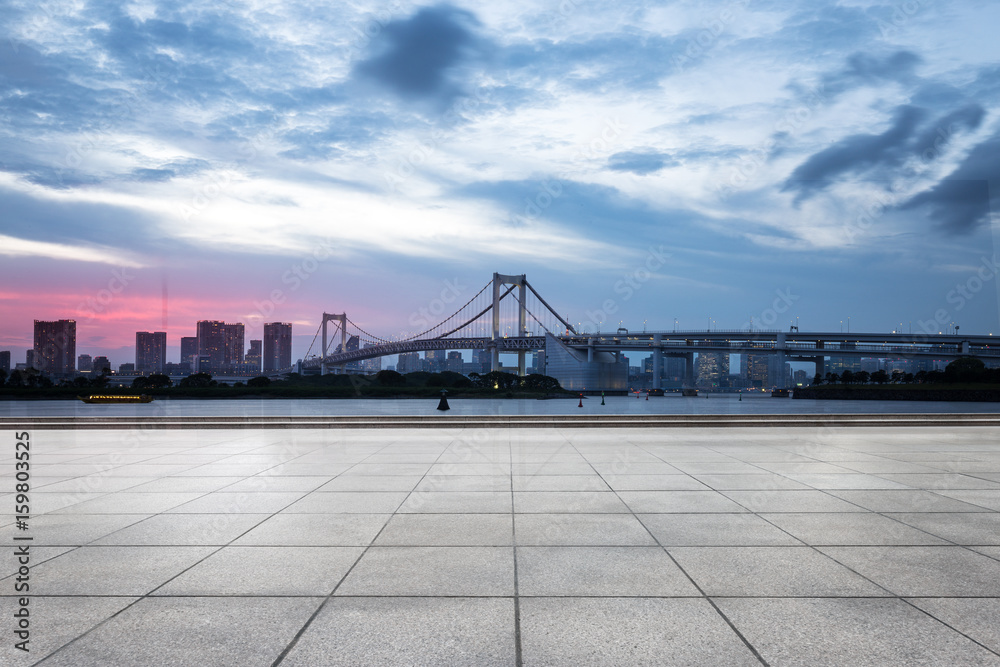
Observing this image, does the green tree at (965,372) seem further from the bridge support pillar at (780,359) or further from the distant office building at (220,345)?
the distant office building at (220,345)

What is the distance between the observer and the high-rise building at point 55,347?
291 feet

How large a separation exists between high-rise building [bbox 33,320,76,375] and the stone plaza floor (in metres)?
94.6

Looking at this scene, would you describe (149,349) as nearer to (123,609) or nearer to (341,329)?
(341,329)

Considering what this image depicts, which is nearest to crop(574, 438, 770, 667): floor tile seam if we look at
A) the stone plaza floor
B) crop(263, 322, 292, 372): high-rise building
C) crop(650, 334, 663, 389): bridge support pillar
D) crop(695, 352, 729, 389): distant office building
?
the stone plaza floor

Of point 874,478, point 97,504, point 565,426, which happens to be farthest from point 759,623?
point 565,426

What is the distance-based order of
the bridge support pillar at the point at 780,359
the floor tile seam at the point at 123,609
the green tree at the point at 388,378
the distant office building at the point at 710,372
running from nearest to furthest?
1. the floor tile seam at the point at 123,609
2. the green tree at the point at 388,378
3. the bridge support pillar at the point at 780,359
4. the distant office building at the point at 710,372

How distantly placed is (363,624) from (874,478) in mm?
8423

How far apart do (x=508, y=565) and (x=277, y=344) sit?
490 feet

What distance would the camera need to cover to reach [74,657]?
3.61 m

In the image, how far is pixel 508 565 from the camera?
5.26 meters

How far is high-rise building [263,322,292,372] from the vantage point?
13782cm

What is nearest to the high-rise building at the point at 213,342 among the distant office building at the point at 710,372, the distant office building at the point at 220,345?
the distant office building at the point at 220,345

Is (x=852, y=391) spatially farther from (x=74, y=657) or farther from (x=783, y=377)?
(x=74, y=657)

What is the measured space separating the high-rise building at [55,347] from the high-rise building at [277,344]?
43.1 metres
